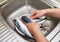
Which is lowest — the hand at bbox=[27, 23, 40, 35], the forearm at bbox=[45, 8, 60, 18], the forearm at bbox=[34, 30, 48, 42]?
the forearm at bbox=[34, 30, 48, 42]

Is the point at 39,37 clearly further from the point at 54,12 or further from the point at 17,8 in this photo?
the point at 17,8

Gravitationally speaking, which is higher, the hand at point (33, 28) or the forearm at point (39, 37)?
the hand at point (33, 28)

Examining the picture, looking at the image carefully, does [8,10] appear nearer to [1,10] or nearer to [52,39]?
[1,10]

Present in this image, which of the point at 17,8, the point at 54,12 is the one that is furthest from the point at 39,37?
the point at 17,8

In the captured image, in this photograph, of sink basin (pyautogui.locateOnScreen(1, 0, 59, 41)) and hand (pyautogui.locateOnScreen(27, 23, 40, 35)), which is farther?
sink basin (pyautogui.locateOnScreen(1, 0, 59, 41))

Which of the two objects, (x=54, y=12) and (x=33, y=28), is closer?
(x=33, y=28)

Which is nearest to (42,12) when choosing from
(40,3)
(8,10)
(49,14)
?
(49,14)

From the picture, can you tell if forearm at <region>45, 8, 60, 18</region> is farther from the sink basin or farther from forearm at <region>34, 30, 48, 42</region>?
forearm at <region>34, 30, 48, 42</region>

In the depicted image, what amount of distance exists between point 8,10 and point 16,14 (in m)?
0.10

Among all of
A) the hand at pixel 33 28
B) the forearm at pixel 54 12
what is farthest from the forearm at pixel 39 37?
the forearm at pixel 54 12

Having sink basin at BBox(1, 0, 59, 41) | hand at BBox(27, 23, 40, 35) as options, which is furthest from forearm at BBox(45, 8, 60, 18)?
hand at BBox(27, 23, 40, 35)

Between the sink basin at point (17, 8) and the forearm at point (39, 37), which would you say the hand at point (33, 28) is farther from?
the sink basin at point (17, 8)

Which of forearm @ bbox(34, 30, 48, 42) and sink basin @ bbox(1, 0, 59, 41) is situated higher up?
sink basin @ bbox(1, 0, 59, 41)

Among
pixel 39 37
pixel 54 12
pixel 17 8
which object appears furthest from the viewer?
pixel 17 8
